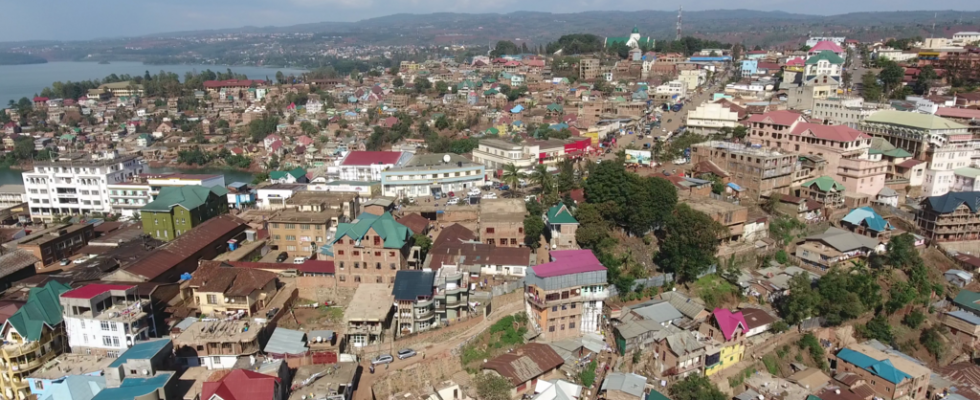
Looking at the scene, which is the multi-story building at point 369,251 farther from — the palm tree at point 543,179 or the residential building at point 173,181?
the residential building at point 173,181

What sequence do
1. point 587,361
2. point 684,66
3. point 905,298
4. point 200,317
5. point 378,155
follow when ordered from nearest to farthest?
1. point 587,361
2. point 200,317
3. point 905,298
4. point 378,155
5. point 684,66

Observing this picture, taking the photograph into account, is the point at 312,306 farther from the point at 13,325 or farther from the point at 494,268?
the point at 13,325

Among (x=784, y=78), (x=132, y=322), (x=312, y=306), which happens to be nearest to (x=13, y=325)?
(x=132, y=322)

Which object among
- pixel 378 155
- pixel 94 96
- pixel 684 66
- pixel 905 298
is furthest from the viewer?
pixel 94 96

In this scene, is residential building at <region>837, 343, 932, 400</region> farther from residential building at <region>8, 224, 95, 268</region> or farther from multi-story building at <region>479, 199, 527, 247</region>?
residential building at <region>8, 224, 95, 268</region>

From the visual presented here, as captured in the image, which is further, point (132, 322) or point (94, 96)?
point (94, 96)

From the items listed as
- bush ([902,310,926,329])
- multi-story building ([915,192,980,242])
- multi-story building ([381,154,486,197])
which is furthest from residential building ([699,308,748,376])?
multi-story building ([381,154,486,197])

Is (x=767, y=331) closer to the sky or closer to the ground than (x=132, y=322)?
closer to the ground

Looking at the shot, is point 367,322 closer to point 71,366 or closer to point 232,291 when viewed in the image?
point 232,291
